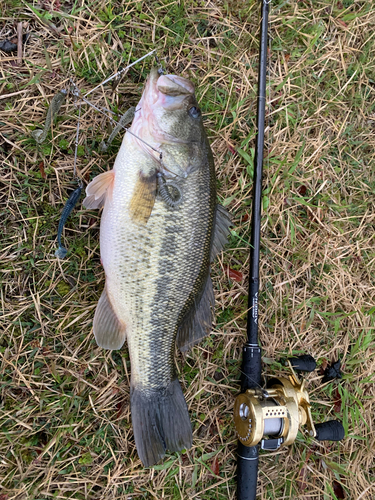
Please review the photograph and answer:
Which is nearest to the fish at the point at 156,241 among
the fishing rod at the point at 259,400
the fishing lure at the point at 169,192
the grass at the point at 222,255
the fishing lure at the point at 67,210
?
the fishing lure at the point at 169,192

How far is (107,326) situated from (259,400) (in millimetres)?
1107

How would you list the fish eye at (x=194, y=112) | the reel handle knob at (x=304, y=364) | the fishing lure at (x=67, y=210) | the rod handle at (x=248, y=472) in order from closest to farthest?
the fish eye at (x=194, y=112)
the fishing lure at (x=67, y=210)
the rod handle at (x=248, y=472)
the reel handle knob at (x=304, y=364)

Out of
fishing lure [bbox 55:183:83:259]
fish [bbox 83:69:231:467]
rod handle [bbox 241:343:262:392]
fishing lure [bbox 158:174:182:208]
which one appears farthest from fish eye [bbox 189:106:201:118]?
rod handle [bbox 241:343:262:392]

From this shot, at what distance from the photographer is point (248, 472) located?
7.66ft

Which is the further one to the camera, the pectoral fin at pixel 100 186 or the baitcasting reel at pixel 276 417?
the baitcasting reel at pixel 276 417

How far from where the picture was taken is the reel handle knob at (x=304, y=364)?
2455 mm

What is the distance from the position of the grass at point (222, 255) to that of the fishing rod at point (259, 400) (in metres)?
0.14

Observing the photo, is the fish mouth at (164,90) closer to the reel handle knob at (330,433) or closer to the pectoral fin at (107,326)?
the pectoral fin at (107,326)

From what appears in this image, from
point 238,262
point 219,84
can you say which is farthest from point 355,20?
point 238,262

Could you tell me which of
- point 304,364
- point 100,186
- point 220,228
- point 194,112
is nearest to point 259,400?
point 304,364

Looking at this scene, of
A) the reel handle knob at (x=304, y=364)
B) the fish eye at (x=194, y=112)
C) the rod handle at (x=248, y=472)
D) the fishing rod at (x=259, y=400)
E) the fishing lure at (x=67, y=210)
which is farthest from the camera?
the reel handle knob at (x=304, y=364)

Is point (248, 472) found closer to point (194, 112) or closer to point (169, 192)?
point (169, 192)

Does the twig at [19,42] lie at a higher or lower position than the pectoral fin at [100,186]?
higher

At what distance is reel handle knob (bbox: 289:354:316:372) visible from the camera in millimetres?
2455
